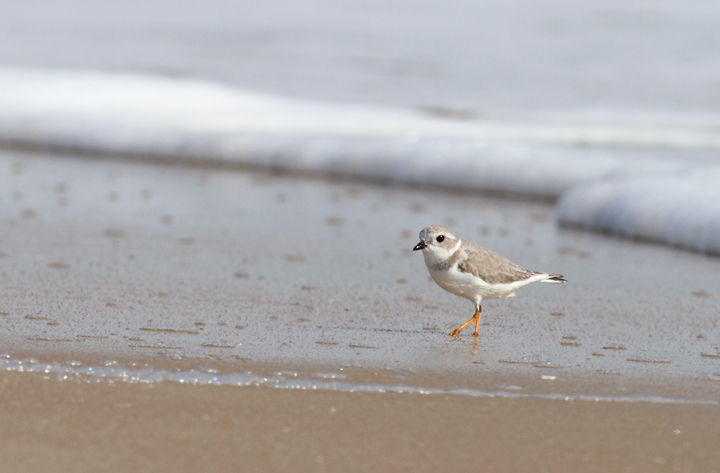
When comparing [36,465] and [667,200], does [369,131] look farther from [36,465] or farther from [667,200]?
[36,465]

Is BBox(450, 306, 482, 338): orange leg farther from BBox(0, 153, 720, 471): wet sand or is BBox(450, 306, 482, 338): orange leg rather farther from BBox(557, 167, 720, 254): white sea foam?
BBox(557, 167, 720, 254): white sea foam

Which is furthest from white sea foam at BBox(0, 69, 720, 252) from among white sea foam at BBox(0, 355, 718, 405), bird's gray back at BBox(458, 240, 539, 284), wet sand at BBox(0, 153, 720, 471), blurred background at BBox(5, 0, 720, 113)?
white sea foam at BBox(0, 355, 718, 405)

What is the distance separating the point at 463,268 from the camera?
3.38m

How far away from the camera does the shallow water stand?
2.88 m

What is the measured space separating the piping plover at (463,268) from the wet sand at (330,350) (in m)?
0.15

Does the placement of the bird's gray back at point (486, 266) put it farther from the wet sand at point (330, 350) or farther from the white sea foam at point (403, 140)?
the white sea foam at point (403, 140)

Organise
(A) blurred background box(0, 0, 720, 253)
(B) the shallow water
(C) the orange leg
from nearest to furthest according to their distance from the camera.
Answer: (B) the shallow water → (C) the orange leg → (A) blurred background box(0, 0, 720, 253)

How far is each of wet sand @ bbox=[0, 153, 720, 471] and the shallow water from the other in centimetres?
1

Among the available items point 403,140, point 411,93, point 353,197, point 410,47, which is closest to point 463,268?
point 353,197

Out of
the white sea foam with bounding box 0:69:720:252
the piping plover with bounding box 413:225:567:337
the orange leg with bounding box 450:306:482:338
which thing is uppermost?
the white sea foam with bounding box 0:69:720:252

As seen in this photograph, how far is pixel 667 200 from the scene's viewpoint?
18.4 ft

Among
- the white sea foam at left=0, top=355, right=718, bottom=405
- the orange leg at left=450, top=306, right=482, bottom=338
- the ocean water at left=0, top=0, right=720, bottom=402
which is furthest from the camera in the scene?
the orange leg at left=450, top=306, right=482, bottom=338

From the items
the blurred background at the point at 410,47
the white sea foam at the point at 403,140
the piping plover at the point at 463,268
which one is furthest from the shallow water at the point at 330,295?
the blurred background at the point at 410,47

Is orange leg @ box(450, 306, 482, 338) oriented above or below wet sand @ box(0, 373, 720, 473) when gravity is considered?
above
